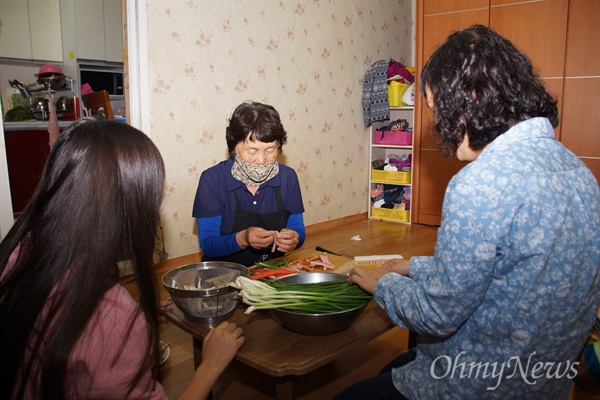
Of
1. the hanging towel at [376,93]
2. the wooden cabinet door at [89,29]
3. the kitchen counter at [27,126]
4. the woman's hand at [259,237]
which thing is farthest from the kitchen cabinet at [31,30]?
the woman's hand at [259,237]

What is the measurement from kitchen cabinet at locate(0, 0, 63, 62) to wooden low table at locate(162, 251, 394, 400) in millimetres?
4944

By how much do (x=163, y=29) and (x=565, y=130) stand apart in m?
3.42

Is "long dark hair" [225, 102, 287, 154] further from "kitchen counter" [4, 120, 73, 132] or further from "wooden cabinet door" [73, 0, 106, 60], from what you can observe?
"wooden cabinet door" [73, 0, 106, 60]

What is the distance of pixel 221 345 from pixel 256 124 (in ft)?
3.80

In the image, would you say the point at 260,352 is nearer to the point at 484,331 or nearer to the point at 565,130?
the point at 484,331

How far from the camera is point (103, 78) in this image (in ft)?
18.8

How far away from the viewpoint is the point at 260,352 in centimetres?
116

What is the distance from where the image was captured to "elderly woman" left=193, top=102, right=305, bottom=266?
211 centimetres

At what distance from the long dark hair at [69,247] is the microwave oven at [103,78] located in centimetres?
507

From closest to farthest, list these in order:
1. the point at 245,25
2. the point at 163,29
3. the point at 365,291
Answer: the point at 365,291
the point at 163,29
the point at 245,25

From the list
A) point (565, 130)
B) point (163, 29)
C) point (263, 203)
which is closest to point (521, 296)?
point (263, 203)

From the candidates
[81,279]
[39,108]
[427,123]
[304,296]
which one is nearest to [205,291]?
[304,296]

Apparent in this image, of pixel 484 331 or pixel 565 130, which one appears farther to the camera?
pixel 565 130

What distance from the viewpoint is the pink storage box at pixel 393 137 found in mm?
5059
